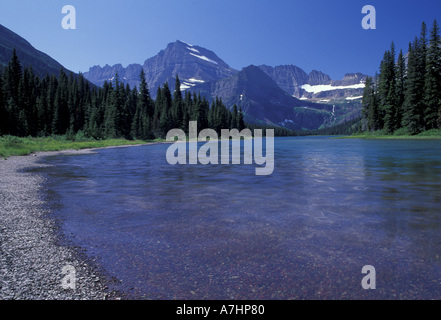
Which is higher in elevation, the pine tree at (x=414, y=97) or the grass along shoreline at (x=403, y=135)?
the pine tree at (x=414, y=97)

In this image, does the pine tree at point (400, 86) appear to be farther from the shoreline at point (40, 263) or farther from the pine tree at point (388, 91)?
the shoreline at point (40, 263)

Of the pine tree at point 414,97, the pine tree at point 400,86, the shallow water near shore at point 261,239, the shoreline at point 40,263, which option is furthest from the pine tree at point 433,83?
the shoreline at point 40,263

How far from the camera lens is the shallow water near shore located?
493 cm

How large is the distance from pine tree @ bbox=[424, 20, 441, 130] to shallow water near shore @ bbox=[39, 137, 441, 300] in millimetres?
72340

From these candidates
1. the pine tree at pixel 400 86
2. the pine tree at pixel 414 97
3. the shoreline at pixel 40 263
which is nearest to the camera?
the shoreline at pixel 40 263

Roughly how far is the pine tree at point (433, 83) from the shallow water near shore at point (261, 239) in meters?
72.3

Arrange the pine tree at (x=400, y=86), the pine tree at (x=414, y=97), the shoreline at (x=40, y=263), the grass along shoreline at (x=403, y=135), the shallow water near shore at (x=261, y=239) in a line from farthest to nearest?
the pine tree at (x=400, y=86) < the pine tree at (x=414, y=97) < the grass along shoreline at (x=403, y=135) < the shallow water near shore at (x=261, y=239) < the shoreline at (x=40, y=263)

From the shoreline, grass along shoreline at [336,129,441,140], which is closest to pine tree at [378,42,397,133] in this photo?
grass along shoreline at [336,129,441,140]

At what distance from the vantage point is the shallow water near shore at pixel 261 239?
4.93 m
